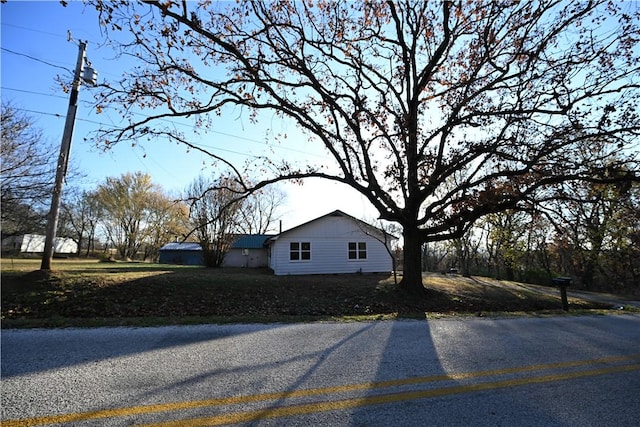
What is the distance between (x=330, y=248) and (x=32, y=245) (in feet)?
124

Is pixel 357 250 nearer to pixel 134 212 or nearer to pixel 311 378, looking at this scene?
pixel 311 378

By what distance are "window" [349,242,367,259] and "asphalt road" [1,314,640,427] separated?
1732cm

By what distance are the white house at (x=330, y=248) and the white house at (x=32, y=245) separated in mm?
22310

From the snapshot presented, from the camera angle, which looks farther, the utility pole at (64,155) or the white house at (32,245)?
the white house at (32,245)

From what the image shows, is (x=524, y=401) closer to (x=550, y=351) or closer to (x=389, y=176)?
(x=550, y=351)

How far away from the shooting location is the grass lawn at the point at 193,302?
7446 millimetres

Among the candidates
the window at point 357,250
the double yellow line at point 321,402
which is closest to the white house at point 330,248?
the window at point 357,250

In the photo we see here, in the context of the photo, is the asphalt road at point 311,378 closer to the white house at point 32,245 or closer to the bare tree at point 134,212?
the white house at point 32,245

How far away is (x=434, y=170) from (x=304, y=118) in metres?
5.14

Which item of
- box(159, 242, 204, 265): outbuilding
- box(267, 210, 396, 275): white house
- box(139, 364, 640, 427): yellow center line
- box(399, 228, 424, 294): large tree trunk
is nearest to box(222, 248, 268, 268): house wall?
box(159, 242, 204, 265): outbuilding

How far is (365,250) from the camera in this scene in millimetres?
23859

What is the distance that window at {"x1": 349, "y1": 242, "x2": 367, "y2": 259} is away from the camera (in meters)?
23.5

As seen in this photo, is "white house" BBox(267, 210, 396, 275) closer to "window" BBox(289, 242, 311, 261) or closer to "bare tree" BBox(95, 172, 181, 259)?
"window" BBox(289, 242, 311, 261)

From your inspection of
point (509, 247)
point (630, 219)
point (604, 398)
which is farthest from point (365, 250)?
point (604, 398)
